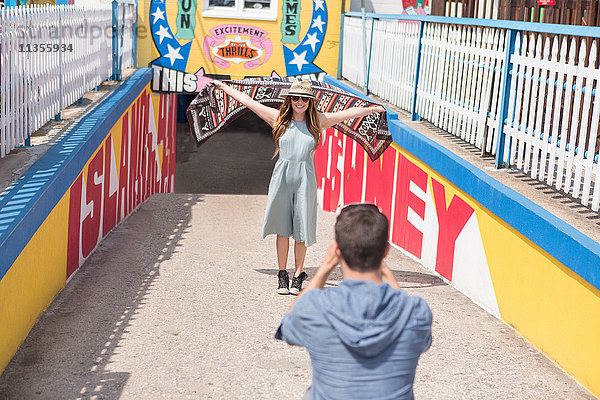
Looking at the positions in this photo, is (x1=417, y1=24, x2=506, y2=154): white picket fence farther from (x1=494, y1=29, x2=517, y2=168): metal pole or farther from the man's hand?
the man's hand

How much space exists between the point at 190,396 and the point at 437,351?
172 centimetres

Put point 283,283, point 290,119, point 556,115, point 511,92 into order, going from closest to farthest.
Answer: point 556,115, point 290,119, point 283,283, point 511,92

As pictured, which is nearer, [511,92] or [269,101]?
[511,92]

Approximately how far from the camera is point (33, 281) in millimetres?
5453

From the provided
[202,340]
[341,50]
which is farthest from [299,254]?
[341,50]

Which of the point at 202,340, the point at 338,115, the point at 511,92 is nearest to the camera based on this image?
the point at 202,340

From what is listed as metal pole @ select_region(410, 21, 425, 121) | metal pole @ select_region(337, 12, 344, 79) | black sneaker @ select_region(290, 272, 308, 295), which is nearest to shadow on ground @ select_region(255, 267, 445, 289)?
black sneaker @ select_region(290, 272, 308, 295)

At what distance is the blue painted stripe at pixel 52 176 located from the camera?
4.75 m

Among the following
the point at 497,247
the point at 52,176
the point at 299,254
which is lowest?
the point at 299,254

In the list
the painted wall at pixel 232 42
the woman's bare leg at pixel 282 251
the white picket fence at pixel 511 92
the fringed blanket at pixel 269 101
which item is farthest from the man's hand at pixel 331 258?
the painted wall at pixel 232 42

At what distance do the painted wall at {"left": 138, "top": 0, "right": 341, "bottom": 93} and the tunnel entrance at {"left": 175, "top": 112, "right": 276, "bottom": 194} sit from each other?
384 cm

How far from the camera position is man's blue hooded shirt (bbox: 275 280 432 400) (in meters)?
2.41

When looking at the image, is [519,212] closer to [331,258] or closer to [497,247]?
[497,247]

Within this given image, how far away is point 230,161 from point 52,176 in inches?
658
